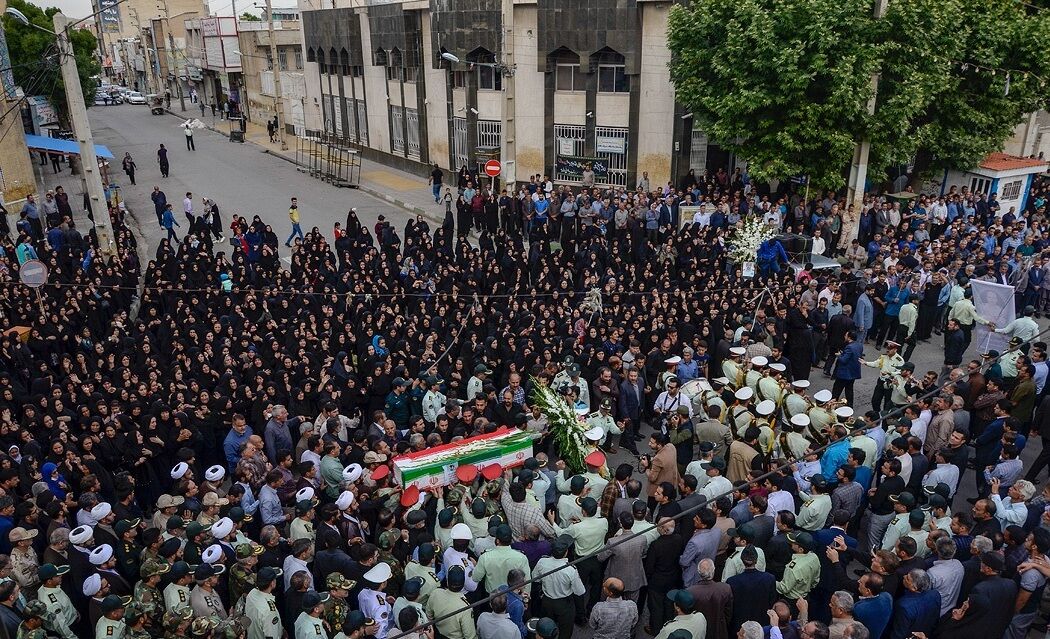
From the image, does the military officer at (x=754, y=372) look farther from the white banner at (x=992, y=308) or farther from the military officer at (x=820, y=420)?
the white banner at (x=992, y=308)

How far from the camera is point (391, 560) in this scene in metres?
6.85

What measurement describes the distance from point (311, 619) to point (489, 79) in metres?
24.2

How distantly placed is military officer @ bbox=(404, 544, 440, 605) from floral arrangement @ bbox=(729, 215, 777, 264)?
36.1ft

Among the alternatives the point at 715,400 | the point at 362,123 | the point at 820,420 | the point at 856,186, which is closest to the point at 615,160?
the point at 856,186

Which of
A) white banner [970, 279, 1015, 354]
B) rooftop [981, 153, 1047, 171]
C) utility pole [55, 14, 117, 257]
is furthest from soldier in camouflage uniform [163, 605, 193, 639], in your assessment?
rooftop [981, 153, 1047, 171]

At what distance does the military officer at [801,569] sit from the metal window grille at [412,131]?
2817 centimetres

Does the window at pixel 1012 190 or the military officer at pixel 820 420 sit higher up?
the window at pixel 1012 190

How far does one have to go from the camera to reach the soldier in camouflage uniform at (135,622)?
584 cm

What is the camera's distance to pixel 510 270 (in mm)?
15930

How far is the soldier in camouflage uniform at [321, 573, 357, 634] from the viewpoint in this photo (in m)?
6.09

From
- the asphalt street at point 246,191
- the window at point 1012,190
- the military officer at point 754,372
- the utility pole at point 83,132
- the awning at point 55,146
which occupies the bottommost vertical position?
the asphalt street at point 246,191

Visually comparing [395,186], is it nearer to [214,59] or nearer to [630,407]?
[630,407]

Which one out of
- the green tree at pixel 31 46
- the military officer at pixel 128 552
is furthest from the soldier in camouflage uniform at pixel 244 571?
the green tree at pixel 31 46

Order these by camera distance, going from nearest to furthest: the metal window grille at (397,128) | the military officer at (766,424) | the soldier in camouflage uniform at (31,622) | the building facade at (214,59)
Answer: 1. the soldier in camouflage uniform at (31,622)
2. the military officer at (766,424)
3. the metal window grille at (397,128)
4. the building facade at (214,59)
